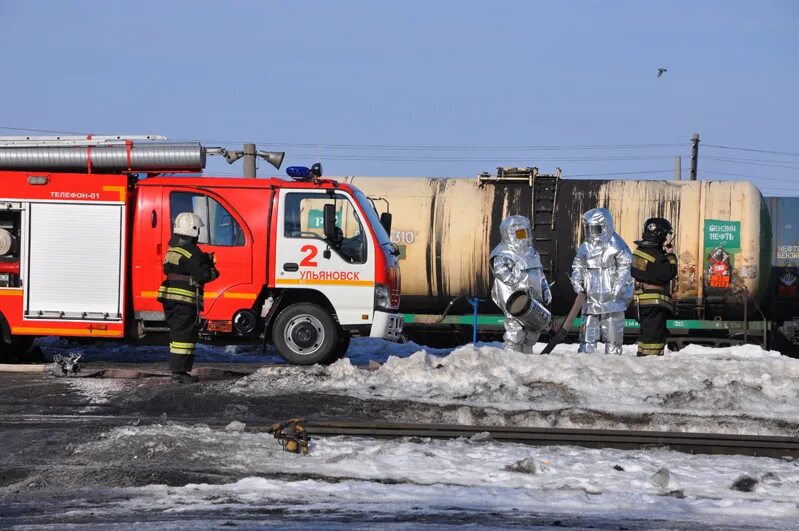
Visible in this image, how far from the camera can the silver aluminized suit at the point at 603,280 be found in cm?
1207

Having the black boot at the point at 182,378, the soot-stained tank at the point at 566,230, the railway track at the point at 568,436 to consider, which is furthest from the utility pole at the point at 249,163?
the railway track at the point at 568,436

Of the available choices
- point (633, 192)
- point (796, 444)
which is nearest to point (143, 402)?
point (796, 444)

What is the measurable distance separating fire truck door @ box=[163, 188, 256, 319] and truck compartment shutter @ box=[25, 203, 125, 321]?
0.72 metres

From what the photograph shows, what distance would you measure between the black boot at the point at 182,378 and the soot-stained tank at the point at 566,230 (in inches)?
279

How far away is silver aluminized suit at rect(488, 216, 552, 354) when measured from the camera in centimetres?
1186

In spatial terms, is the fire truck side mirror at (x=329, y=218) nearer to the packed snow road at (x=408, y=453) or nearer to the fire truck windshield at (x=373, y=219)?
the fire truck windshield at (x=373, y=219)

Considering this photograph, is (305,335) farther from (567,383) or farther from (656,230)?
(656,230)

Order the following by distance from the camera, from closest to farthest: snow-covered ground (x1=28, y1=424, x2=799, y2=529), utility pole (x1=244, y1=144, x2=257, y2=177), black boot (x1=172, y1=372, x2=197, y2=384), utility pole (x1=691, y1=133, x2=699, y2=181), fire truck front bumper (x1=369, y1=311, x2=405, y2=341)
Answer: snow-covered ground (x1=28, y1=424, x2=799, y2=529)
black boot (x1=172, y1=372, x2=197, y2=384)
fire truck front bumper (x1=369, y1=311, x2=405, y2=341)
utility pole (x1=244, y1=144, x2=257, y2=177)
utility pole (x1=691, y1=133, x2=699, y2=181)

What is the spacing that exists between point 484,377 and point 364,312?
3.22 meters

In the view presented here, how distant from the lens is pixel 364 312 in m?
13.6

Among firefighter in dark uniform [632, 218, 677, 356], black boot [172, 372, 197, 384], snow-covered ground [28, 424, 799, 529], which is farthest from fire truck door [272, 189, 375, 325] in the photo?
snow-covered ground [28, 424, 799, 529]

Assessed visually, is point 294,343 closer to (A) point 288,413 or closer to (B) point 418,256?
(A) point 288,413

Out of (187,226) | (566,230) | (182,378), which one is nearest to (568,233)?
(566,230)

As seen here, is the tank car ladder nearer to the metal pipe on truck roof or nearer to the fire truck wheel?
the fire truck wheel
